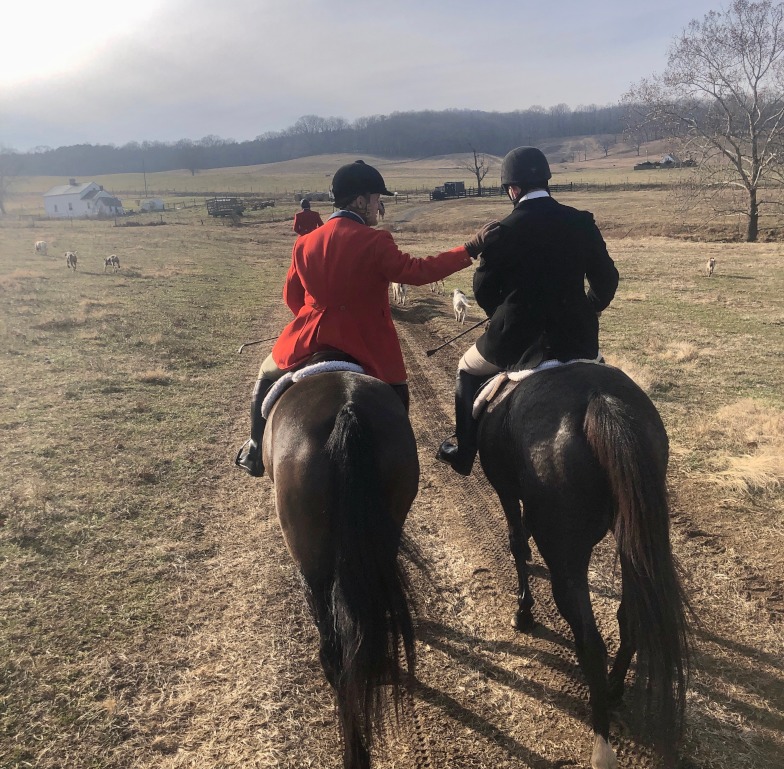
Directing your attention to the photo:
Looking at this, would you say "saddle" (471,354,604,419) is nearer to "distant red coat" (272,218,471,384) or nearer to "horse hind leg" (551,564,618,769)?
"distant red coat" (272,218,471,384)

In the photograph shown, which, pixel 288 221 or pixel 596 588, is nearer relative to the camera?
pixel 596 588

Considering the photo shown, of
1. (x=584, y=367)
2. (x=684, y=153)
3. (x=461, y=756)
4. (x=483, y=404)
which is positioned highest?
(x=684, y=153)

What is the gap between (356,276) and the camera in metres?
3.50

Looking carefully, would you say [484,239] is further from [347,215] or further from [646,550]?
[646,550]

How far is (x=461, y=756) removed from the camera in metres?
3.13

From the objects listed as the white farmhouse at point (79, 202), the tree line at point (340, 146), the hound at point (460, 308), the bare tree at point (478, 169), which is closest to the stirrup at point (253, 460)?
the hound at point (460, 308)

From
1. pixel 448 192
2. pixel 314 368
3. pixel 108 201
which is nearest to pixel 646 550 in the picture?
pixel 314 368

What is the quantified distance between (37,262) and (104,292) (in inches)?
519

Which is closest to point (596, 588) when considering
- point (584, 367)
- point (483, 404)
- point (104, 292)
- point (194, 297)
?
point (483, 404)

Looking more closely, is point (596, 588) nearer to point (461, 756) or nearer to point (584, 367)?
point (461, 756)

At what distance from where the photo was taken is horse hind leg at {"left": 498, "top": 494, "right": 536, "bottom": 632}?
13.3 ft

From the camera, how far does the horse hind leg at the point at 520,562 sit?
160 inches

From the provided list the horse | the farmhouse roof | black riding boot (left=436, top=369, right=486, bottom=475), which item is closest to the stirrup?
black riding boot (left=436, top=369, right=486, bottom=475)

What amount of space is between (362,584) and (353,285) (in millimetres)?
1819
